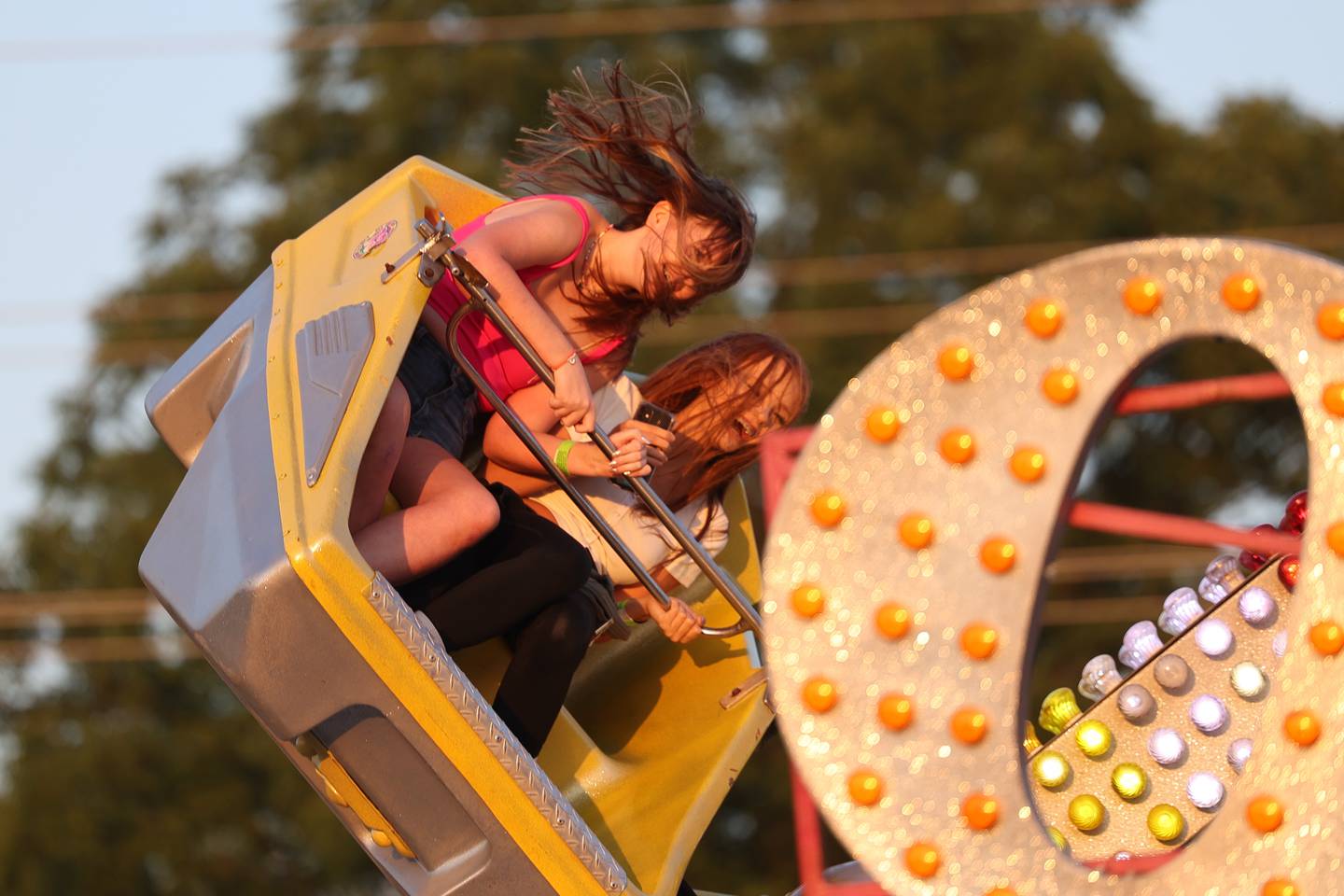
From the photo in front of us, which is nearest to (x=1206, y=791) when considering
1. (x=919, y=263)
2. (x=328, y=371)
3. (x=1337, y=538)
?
(x=1337, y=538)

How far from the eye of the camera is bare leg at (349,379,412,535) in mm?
2824

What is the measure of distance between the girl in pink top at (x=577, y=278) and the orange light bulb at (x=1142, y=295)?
102 centimetres

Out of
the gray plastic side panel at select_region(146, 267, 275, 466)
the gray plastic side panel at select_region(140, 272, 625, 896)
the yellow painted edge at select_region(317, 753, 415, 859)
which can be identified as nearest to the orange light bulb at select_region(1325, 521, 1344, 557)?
the gray plastic side panel at select_region(140, 272, 625, 896)

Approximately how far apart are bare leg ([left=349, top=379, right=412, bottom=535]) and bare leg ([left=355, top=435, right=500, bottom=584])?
3 cm

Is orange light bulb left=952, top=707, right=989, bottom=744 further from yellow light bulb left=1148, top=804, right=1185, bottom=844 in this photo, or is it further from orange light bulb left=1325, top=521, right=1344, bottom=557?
yellow light bulb left=1148, top=804, right=1185, bottom=844

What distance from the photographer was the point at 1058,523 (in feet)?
6.64

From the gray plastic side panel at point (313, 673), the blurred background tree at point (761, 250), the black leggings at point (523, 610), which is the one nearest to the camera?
the gray plastic side panel at point (313, 673)

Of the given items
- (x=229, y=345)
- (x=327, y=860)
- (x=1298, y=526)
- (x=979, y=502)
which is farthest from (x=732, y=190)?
(x=327, y=860)

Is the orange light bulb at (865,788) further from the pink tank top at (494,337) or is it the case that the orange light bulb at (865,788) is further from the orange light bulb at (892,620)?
the pink tank top at (494,337)

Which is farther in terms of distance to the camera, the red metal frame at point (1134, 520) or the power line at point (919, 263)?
the power line at point (919, 263)

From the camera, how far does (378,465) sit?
283 centimetres

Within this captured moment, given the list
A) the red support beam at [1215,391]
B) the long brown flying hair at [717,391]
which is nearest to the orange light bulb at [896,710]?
the red support beam at [1215,391]

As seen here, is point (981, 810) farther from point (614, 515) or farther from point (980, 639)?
point (614, 515)

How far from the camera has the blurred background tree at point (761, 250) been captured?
1188 centimetres
